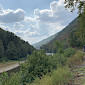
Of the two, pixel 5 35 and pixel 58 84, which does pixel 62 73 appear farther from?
pixel 5 35

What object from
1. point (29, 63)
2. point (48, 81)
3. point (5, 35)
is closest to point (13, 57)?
point (5, 35)

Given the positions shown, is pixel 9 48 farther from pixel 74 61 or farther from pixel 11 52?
pixel 74 61

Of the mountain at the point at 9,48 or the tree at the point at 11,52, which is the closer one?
the mountain at the point at 9,48

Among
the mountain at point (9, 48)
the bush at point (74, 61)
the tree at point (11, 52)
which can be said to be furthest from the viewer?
the tree at point (11, 52)

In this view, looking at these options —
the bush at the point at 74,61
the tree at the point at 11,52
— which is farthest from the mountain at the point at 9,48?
the bush at the point at 74,61

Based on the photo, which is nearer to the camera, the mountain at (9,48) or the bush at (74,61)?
the bush at (74,61)

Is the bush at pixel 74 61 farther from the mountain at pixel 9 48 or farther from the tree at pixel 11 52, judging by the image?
the tree at pixel 11 52

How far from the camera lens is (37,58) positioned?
10.5 meters

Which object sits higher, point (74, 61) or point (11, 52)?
point (11, 52)

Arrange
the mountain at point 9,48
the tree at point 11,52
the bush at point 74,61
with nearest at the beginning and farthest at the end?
the bush at point 74,61, the mountain at point 9,48, the tree at point 11,52

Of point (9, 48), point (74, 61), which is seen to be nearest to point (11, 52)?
point (9, 48)

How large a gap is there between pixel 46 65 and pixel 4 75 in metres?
5.53

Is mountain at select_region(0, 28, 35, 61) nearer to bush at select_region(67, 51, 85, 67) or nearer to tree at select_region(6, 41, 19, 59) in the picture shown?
tree at select_region(6, 41, 19, 59)

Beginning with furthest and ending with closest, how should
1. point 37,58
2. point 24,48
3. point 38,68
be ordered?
1. point 24,48
2. point 37,58
3. point 38,68
